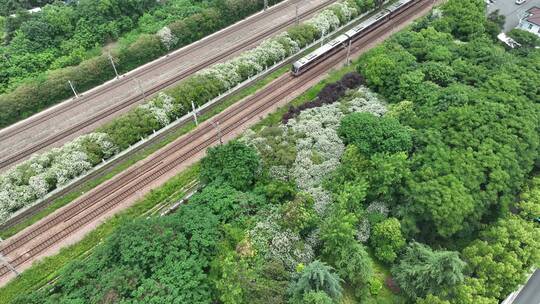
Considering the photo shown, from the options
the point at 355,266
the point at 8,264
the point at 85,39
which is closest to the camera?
the point at 355,266

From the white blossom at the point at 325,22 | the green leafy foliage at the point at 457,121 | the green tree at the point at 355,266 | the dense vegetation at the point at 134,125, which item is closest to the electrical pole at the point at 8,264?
the dense vegetation at the point at 134,125

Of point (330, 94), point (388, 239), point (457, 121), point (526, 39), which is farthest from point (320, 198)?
point (526, 39)

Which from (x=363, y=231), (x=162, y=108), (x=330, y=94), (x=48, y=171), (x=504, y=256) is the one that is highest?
(x=162, y=108)

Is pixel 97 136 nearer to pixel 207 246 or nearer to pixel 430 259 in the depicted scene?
pixel 207 246

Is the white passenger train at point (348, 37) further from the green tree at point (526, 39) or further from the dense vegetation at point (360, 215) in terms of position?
the green tree at point (526, 39)

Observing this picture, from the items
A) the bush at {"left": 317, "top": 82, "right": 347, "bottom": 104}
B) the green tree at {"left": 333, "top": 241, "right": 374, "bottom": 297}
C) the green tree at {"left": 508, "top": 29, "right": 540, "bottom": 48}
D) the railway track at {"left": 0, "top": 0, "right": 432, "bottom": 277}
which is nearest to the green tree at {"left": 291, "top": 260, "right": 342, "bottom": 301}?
the green tree at {"left": 333, "top": 241, "right": 374, "bottom": 297}

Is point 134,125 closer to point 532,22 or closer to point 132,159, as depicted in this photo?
point 132,159
